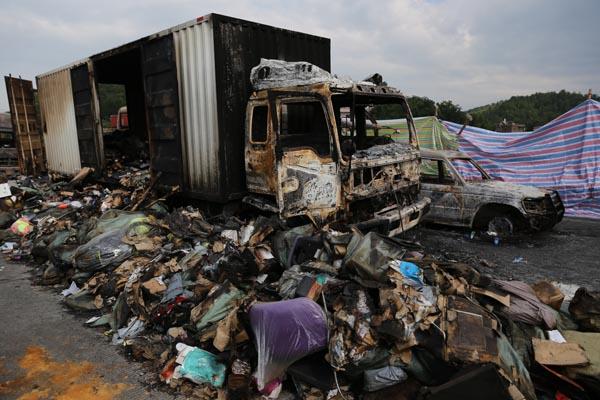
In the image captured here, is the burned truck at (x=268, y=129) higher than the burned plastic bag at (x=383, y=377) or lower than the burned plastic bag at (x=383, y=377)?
higher

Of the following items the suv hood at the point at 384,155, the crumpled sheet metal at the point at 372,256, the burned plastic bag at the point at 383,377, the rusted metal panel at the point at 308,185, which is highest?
the suv hood at the point at 384,155

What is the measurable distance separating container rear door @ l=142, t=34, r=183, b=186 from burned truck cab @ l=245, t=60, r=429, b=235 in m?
1.46

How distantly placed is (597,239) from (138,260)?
713cm

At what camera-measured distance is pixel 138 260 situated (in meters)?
4.59

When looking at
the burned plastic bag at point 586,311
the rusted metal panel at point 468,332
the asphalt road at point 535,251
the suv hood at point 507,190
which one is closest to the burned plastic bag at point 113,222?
the rusted metal panel at point 468,332

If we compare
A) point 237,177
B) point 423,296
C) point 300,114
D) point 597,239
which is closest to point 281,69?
point 300,114

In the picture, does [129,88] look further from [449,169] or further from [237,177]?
[449,169]

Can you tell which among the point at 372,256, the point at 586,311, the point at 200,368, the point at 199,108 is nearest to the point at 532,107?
the point at 199,108

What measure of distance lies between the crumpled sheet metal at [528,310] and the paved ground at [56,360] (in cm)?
276

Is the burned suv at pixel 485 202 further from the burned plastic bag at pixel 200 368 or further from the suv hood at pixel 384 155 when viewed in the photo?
the burned plastic bag at pixel 200 368

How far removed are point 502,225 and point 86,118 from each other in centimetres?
845

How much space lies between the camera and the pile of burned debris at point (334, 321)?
2.59m

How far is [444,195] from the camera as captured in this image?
6.71 metres

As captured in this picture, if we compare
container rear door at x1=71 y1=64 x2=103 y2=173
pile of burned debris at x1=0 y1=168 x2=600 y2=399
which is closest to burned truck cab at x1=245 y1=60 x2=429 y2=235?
pile of burned debris at x1=0 y1=168 x2=600 y2=399
